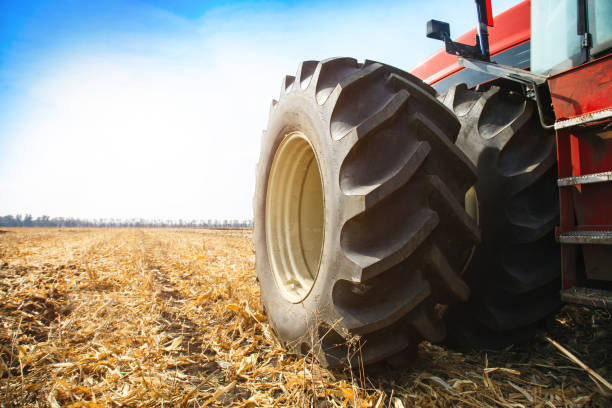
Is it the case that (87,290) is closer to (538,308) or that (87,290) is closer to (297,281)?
Result: (297,281)

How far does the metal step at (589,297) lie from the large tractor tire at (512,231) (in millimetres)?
278

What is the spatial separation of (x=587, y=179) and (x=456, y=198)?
0.52 meters

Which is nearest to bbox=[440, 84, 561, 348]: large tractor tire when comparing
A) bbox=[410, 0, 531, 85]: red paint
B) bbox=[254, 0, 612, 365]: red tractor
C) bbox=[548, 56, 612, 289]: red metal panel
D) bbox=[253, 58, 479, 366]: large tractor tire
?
bbox=[254, 0, 612, 365]: red tractor

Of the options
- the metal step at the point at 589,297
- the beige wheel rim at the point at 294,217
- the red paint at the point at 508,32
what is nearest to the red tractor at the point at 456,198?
the metal step at the point at 589,297

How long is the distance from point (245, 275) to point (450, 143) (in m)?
3.68

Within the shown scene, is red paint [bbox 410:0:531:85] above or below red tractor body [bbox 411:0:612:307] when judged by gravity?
above

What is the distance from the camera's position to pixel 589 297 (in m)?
1.50

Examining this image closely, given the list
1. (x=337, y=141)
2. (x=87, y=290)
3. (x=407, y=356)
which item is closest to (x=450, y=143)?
(x=337, y=141)

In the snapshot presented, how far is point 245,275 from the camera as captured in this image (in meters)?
4.80

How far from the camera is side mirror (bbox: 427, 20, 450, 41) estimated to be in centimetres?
239

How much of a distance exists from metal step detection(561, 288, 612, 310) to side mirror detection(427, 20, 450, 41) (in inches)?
66.3

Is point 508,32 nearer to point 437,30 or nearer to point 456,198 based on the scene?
point 437,30

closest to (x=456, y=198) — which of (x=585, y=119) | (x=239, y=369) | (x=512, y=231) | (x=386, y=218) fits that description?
(x=386, y=218)

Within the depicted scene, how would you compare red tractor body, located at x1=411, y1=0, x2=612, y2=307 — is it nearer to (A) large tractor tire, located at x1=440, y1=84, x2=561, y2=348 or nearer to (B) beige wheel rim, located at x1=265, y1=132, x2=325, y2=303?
(A) large tractor tire, located at x1=440, y1=84, x2=561, y2=348
